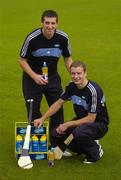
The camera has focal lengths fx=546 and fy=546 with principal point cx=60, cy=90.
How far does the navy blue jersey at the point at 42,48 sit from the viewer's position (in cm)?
805

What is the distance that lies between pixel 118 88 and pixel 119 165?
4.48 m

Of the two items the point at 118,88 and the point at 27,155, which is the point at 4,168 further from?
the point at 118,88

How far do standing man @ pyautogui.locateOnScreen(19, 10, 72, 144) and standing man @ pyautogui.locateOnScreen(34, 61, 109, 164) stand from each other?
0.50 meters

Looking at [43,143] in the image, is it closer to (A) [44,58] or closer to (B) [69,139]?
(B) [69,139]

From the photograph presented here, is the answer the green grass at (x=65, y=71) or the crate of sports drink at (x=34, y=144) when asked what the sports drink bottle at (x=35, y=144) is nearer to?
the crate of sports drink at (x=34, y=144)

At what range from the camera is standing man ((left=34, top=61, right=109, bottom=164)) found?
759 cm

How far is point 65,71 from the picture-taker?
1366 centimetres

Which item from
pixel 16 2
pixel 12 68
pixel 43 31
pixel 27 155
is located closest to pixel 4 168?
pixel 27 155

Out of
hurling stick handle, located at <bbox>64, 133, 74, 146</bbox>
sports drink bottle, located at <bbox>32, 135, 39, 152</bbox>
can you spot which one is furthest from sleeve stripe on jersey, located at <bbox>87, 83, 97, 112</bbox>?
sports drink bottle, located at <bbox>32, 135, 39, 152</bbox>

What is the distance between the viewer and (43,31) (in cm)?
801

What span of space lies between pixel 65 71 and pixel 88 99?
605 cm

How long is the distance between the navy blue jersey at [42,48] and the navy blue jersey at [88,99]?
693mm

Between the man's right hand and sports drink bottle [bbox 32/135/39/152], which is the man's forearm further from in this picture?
sports drink bottle [bbox 32/135/39/152]

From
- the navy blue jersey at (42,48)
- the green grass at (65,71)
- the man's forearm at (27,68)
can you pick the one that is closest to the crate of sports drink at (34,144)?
the green grass at (65,71)
